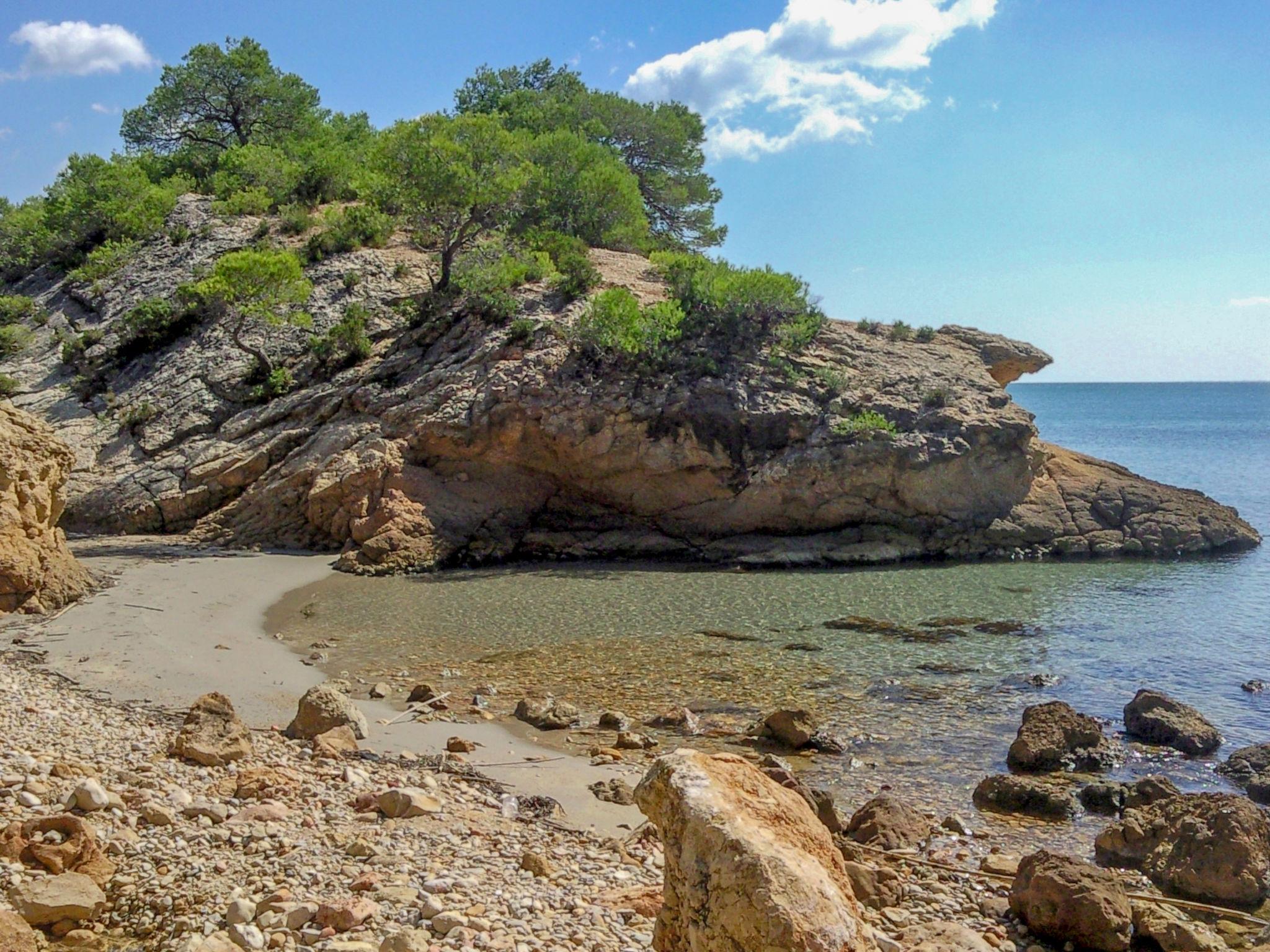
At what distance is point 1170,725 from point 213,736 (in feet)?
30.5

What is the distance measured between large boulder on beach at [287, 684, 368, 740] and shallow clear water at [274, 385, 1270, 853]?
2228 mm

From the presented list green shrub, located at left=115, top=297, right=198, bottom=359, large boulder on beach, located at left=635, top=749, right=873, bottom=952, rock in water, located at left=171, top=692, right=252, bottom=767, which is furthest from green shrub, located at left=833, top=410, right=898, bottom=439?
large boulder on beach, located at left=635, top=749, right=873, bottom=952

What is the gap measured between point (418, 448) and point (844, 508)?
9.86 m

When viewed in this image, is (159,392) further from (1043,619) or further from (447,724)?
(1043,619)

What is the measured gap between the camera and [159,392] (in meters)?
24.7

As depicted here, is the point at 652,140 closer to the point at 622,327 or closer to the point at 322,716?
the point at 622,327

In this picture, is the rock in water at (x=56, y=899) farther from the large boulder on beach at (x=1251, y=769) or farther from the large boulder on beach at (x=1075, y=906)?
the large boulder on beach at (x=1251, y=769)

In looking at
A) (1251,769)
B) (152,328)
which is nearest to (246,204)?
(152,328)

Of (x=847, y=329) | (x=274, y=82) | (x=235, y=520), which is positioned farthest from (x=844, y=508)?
(x=274, y=82)

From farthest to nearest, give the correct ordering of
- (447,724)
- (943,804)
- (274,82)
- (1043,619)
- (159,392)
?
(274,82), (159,392), (1043,619), (447,724), (943,804)

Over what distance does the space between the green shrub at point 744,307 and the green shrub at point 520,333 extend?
3841 millimetres

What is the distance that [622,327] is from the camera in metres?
23.0

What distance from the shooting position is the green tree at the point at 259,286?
73.9 ft

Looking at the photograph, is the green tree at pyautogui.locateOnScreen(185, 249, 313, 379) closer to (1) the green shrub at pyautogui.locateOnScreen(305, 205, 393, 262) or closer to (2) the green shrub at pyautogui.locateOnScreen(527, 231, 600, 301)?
(1) the green shrub at pyautogui.locateOnScreen(305, 205, 393, 262)
